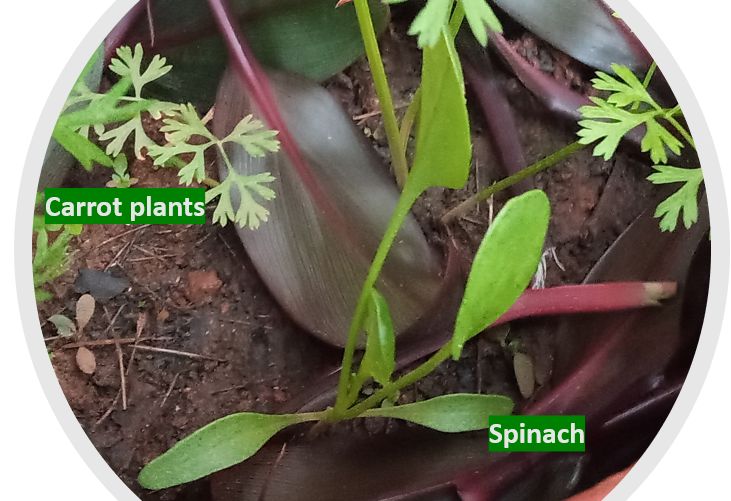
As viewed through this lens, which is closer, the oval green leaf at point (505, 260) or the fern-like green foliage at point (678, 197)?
the oval green leaf at point (505, 260)

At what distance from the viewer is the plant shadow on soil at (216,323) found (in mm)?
588

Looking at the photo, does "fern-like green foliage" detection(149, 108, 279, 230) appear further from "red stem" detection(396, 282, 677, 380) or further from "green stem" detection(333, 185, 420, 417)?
"red stem" detection(396, 282, 677, 380)

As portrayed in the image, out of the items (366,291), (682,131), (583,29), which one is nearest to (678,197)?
(682,131)

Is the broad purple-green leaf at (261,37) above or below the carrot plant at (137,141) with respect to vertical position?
above

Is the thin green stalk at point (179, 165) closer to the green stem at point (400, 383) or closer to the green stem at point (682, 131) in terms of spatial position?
the green stem at point (400, 383)

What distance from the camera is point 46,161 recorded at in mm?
589

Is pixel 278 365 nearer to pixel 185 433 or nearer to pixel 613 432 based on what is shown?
pixel 185 433

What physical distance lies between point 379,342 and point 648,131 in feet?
0.96

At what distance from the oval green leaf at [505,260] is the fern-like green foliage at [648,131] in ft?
0.53

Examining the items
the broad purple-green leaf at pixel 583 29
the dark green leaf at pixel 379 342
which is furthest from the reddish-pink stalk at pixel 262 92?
the broad purple-green leaf at pixel 583 29

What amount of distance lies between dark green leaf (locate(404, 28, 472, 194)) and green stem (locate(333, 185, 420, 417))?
0.05ft

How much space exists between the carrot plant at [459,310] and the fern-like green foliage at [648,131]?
146mm

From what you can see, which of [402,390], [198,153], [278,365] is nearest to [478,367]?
[402,390]

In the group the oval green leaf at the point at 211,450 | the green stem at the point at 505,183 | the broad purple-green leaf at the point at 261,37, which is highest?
the broad purple-green leaf at the point at 261,37
